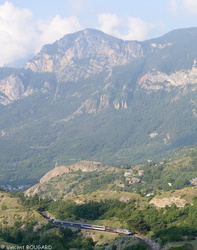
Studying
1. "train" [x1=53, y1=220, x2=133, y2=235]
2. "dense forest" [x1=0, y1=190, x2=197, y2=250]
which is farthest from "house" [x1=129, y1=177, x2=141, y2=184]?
"train" [x1=53, y1=220, x2=133, y2=235]

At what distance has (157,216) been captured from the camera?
9406 cm

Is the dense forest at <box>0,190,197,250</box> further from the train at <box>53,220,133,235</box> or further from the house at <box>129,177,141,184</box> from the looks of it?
the house at <box>129,177,141,184</box>

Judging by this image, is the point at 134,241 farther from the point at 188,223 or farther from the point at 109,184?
the point at 109,184

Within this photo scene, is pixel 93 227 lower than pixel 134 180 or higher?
lower

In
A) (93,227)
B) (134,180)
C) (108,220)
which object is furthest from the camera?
(134,180)

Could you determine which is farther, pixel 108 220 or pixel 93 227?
pixel 108 220

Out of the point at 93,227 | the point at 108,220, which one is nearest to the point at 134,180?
the point at 108,220

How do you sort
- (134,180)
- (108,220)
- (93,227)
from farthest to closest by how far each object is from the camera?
(134,180) → (108,220) → (93,227)

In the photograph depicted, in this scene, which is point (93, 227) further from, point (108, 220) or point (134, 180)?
point (134, 180)

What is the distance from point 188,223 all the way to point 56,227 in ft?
90.8

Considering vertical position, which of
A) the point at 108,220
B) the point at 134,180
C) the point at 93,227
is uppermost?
the point at 134,180

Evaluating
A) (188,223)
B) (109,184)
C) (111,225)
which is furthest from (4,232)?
(109,184)

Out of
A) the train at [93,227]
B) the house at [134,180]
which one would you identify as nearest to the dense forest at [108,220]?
the train at [93,227]

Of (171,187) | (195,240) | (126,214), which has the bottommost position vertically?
(195,240)
